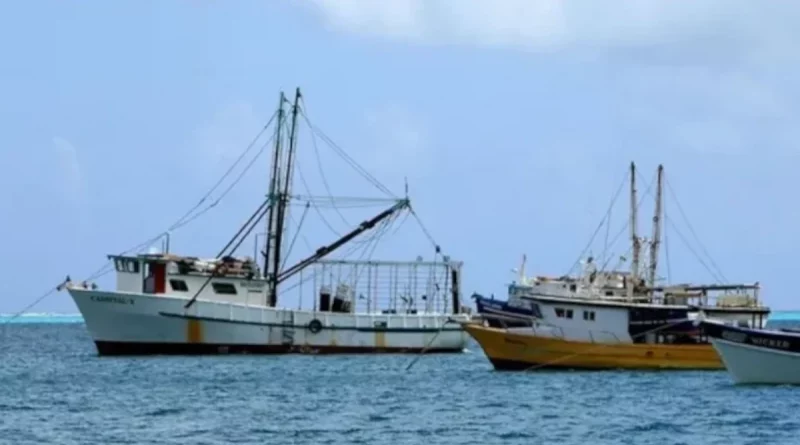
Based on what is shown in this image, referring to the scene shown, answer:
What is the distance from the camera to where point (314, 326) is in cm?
7444

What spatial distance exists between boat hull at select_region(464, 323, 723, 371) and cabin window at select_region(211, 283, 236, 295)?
14.4m

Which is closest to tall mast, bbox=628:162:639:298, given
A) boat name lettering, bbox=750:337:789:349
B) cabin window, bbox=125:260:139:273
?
boat name lettering, bbox=750:337:789:349

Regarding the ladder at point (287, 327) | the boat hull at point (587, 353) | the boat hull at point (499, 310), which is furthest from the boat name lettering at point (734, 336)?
the ladder at point (287, 327)

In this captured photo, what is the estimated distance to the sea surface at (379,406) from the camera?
4088 centimetres

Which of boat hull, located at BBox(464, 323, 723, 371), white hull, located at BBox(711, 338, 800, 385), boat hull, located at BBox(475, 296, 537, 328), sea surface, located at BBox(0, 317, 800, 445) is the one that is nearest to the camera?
sea surface, located at BBox(0, 317, 800, 445)

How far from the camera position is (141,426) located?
43031mm

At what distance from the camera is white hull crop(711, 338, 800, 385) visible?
50250 mm

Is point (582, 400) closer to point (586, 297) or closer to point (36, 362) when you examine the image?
point (586, 297)

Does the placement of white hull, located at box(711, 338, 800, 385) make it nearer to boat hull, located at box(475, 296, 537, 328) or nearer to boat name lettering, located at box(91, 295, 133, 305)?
boat hull, located at box(475, 296, 537, 328)

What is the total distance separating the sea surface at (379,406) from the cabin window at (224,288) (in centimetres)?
498

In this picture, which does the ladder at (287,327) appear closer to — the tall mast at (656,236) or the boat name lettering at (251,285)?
the boat name lettering at (251,285)

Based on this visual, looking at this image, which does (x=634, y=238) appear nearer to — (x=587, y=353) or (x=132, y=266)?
(x=587, y=353)

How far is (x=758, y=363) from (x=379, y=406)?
1058 centimetres

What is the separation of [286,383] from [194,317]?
14303mm
